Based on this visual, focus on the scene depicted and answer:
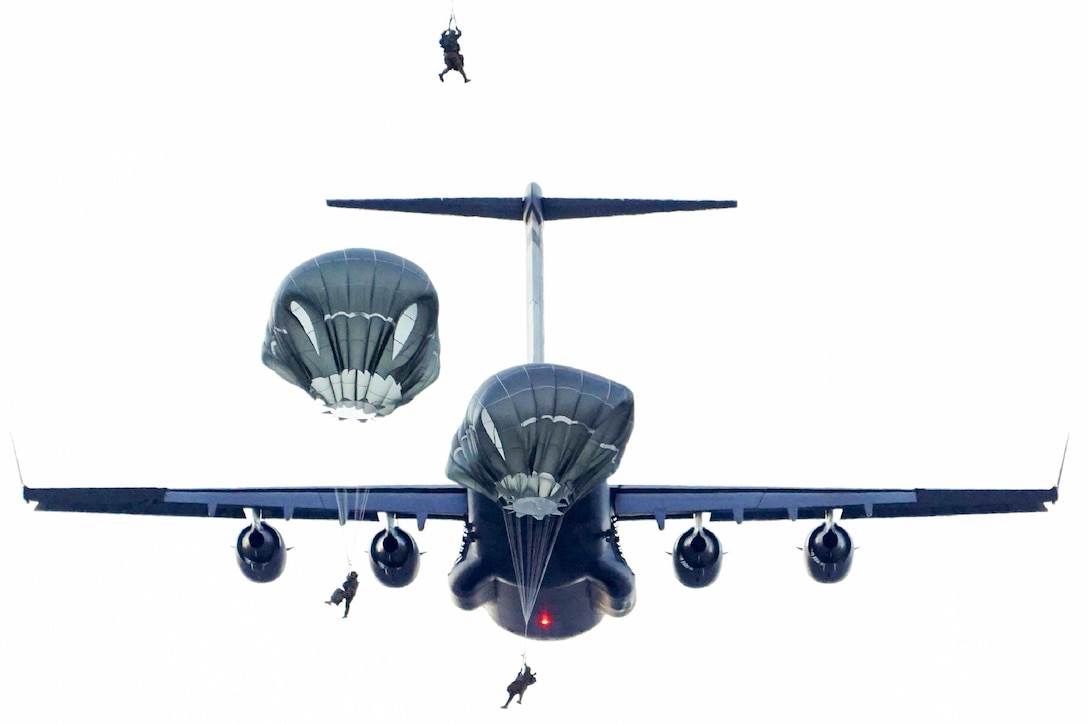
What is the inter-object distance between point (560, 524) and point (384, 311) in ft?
26.3

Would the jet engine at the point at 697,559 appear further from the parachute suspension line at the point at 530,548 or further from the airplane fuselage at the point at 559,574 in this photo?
the parachute suspension line at the point at 530,548

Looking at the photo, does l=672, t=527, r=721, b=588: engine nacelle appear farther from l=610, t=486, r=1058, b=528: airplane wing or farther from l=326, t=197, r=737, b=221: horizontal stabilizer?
l=326, t=197, r=737, b=221: horizontal stabilizer

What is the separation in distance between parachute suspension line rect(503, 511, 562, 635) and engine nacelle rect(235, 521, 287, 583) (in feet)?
22.9

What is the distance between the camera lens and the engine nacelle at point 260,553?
53094mm

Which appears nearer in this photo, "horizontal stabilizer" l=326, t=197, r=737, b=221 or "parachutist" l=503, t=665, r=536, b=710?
"parachutist" l=503, t=665, r=536, b=710

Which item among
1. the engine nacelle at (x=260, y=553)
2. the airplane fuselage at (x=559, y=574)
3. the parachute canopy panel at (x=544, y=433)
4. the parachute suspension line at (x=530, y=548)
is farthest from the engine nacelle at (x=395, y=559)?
the parachute canopy panel at (x=544, y=433)

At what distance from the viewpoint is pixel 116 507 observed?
54812mm

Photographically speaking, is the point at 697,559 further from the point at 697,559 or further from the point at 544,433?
the point at 544,433

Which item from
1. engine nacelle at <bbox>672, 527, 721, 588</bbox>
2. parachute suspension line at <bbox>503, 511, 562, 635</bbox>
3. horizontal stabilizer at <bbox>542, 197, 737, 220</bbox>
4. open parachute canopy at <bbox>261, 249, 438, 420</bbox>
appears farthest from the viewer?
horizontal stabilizer at <bbox>542, 197, 737, 220</bbox>

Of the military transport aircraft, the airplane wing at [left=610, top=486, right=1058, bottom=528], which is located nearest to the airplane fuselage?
the military transport aircraft

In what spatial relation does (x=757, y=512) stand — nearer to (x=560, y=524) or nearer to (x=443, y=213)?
(x=560, y=524)

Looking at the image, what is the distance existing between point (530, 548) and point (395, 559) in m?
4.97

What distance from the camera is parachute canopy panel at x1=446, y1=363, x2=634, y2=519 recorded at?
43125mm

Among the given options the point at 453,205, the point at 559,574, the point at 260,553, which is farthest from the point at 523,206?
the point at 260,553
